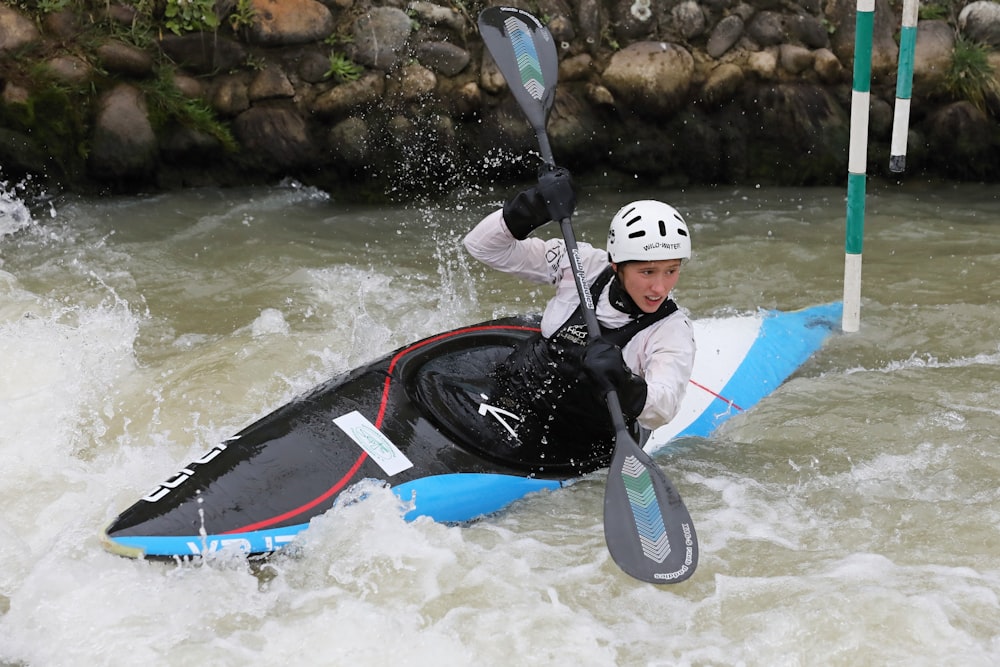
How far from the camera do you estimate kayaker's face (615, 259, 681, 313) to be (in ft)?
10.8

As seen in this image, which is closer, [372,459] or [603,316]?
[372,459]

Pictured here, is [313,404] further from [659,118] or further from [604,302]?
[659,118]

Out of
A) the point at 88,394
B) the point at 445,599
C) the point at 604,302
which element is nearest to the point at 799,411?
the point at 604,302

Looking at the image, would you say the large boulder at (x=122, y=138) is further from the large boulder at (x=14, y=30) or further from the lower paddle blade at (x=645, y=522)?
the lower paddle blade at (x=645, y=522)

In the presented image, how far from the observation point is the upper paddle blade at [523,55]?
4.21 metres

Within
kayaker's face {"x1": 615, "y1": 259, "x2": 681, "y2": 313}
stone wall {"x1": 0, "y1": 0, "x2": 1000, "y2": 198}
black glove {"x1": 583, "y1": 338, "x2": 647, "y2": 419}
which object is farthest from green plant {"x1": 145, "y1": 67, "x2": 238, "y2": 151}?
black glove {"x1": 583, "y1": 338, "x2": 647, "y2": 419}

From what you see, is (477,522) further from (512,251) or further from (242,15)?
(242,15)

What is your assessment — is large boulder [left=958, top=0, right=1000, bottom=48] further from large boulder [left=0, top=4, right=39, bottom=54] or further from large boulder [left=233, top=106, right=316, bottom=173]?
large boulder [left=0, top=4, right=39, bottom=54]

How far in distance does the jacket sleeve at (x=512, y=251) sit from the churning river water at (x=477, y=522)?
0.83 metres

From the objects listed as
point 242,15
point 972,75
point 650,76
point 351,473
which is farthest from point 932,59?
point 351,473

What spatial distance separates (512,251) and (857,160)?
6.98ft

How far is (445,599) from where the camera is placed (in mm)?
3105

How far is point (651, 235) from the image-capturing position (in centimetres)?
326

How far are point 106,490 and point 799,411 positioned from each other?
2.84m
